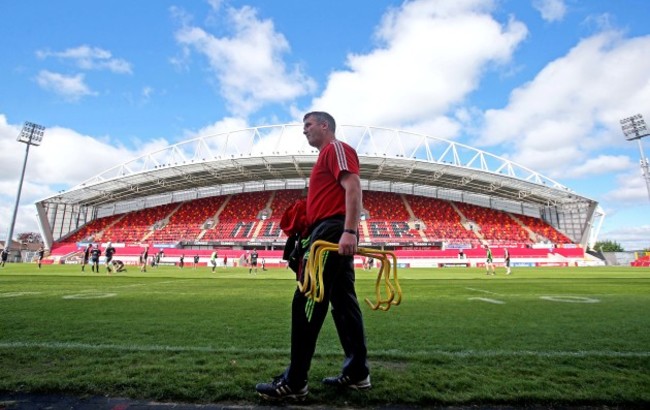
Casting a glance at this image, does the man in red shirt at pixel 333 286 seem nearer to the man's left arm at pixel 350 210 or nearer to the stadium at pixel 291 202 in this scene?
the man's left arm at pixel 350 210

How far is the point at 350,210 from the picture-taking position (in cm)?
258

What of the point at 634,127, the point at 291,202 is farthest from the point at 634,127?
the point at 291,202

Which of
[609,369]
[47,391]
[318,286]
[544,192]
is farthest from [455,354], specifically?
[544,192]

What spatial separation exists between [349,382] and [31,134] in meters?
54.9

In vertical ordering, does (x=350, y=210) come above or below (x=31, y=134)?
below

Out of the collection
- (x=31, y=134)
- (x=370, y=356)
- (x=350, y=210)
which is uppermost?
(x=31, y=134)

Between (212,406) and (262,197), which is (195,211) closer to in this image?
(262,197)

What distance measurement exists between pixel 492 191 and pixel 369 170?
17488 mm

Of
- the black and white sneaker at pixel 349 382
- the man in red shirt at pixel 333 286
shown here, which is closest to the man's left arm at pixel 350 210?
the man in red shirt at pixel 333 286

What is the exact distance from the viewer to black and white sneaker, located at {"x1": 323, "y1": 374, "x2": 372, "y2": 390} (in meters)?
2.59

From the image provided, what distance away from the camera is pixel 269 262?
36781 mm

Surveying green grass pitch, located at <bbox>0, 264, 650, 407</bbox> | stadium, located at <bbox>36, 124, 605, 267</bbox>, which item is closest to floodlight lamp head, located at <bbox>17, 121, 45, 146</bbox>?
stadium, located at <bbox>36, 124, 605, 267</bbox>

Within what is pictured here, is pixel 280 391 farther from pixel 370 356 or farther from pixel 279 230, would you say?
pixel 279 230

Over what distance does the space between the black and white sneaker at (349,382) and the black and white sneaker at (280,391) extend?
0.27 m
